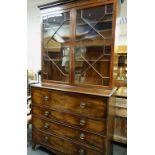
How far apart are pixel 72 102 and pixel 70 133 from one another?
388 millimetres

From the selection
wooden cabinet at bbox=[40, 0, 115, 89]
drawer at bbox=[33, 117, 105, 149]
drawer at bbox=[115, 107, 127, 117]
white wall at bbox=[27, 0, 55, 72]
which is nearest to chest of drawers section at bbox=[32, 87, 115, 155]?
drawer at bbox=[33, 117, 105, 149]

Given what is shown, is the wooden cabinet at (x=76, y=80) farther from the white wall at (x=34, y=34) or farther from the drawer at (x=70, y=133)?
the white wall at (x=34, y=34)

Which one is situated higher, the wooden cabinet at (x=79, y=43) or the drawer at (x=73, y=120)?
the wooden cabinet at (x=79, y=43)

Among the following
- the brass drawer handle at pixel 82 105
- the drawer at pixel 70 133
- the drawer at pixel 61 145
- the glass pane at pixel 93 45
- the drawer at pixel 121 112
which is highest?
the glass pane at pixel 93 45

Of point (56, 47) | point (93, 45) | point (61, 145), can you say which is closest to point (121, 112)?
point (61, 145)

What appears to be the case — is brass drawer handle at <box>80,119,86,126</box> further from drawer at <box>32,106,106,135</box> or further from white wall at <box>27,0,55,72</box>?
white wall at <box>27,0,55,72</box>

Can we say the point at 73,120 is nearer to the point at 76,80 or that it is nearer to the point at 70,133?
the point at 70,133

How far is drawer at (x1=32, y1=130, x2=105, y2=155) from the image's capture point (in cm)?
187

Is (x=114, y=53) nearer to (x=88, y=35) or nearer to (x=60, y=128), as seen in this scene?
(x=88, y=35)

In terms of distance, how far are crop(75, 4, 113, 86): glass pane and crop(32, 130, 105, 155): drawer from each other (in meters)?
0.75

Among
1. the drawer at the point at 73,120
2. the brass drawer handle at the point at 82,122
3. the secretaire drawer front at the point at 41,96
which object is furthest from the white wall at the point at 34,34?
the brass drawer handle at the point at 82,122

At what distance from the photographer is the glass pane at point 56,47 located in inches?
84.6
